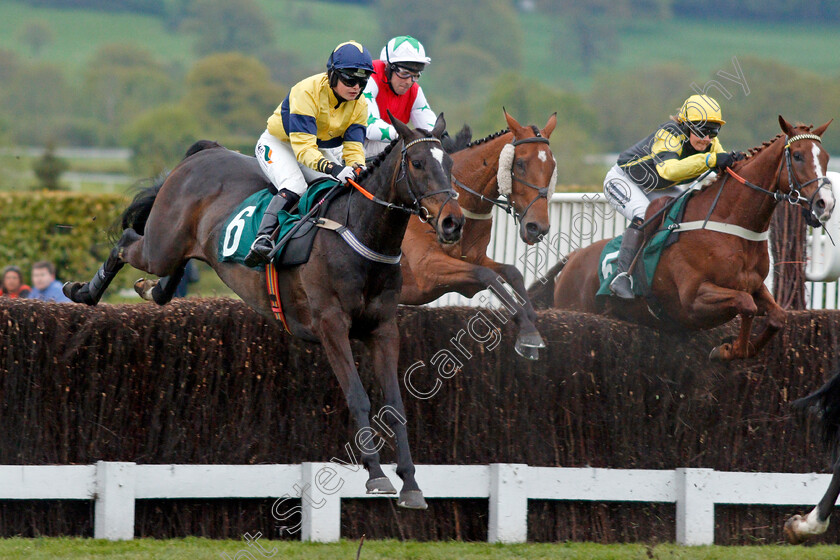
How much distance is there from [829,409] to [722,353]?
81cm

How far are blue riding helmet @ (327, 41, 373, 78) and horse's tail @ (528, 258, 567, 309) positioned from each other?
316 centimetres

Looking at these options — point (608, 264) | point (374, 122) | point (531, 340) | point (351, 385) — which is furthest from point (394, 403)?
point (608, 264)

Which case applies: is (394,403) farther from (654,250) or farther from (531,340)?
(654,250)

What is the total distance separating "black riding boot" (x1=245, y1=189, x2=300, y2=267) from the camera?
5.38 meters

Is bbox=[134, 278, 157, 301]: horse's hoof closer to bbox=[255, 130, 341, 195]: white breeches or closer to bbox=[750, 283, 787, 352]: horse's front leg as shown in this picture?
bbox=[255, 130, 341, 195]: white breeches

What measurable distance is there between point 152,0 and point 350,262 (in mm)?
96585

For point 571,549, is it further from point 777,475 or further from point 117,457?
point 117,457

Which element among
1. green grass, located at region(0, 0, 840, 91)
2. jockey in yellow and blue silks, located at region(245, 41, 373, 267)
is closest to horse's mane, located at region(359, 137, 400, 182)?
jockey in yellow and blue silks, located at region(245, 41, 373, 267)

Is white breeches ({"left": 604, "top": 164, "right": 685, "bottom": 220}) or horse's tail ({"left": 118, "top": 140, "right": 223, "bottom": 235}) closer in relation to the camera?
horse's tail ({"left": 118, "top": 140, "right": 223, "bottom": 235})

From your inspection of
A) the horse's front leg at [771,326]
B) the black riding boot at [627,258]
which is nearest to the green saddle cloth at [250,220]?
the black riding boot at [627,258]

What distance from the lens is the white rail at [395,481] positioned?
Answer: 539cm

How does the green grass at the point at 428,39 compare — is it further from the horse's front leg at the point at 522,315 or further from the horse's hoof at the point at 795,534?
the horse's hoof at the point at 795,534

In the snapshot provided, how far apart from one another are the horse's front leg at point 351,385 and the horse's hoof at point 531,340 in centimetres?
106

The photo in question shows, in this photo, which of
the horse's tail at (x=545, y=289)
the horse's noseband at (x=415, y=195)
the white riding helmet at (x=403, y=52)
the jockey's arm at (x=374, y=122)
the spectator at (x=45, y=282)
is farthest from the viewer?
the spectator at (x=45, y=282)
